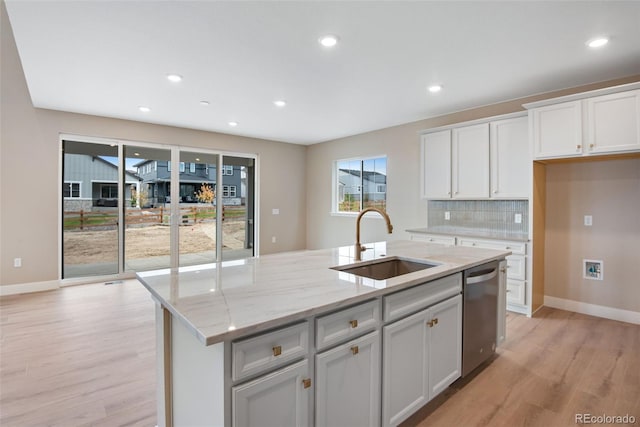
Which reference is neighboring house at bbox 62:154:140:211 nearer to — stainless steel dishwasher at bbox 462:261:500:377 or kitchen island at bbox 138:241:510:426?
kitchen island at bbox 138:241:510:426

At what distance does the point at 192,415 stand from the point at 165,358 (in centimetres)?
32

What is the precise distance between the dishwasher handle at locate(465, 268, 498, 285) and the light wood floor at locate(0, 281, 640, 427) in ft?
2.42

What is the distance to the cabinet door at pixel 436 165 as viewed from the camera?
454 centimetres

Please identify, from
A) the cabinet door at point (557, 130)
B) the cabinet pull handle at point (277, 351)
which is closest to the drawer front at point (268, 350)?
the cabinet pull handle at point (277, 351)

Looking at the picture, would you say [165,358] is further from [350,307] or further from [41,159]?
[41,159]

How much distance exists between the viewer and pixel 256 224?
6785 millimetres

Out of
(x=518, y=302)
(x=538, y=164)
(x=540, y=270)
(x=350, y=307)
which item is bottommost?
(x=518, y=302)

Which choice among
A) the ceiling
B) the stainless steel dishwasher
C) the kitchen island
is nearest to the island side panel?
the kitchen island

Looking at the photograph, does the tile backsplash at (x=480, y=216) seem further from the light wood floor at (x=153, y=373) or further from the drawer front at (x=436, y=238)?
the light wood floor at (x=153, y=373)

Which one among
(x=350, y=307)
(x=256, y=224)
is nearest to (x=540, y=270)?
(x=350, y=307)

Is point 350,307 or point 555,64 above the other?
point 555,64

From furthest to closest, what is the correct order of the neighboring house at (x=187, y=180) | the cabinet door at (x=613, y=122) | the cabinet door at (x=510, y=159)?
the neighboring house at (x=187, y=180), the cabinet door at (x=510, y=159), the cabinet door at (x=613, y=122)

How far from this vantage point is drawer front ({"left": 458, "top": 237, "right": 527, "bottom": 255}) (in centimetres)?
367

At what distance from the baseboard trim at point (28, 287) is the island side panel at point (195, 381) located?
450 cm
